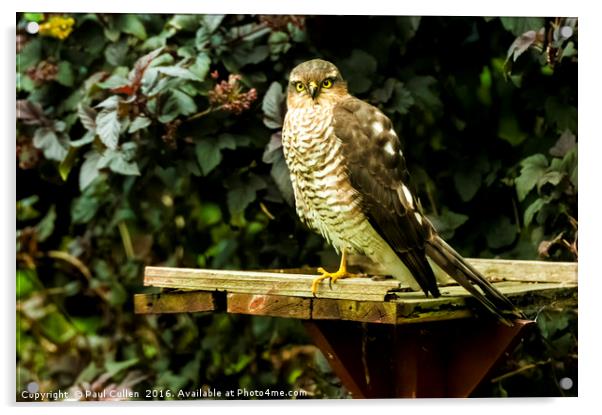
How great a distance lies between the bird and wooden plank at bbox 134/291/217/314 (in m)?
0.25

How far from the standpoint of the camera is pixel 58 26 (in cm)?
232

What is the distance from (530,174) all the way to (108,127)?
3.12 ft

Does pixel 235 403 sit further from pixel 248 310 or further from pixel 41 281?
pixel 41 281

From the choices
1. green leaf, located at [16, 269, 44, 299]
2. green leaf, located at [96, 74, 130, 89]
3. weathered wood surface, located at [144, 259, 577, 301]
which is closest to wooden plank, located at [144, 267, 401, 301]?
weathered wood surface, located at [144, 259, 577, 301]

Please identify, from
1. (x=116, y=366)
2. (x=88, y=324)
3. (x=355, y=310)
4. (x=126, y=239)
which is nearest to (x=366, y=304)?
(x=355, y=310)

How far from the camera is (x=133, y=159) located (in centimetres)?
234

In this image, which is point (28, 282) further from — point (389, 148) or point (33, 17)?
point (389, 148)

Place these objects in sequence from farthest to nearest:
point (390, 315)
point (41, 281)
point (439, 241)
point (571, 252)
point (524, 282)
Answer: point (41, 281)
point (571, 252)
point (524, 282)
point (439, 241)
point (390, 315)

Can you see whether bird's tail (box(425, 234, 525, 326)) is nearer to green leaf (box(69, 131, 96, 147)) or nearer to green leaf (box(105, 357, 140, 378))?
green leaf (box(69, 131, 96, 147))

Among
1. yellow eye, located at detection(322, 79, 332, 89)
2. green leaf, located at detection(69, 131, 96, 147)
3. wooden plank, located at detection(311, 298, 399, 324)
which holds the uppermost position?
yellow eye, located at detection(322, 79, 332, 89)

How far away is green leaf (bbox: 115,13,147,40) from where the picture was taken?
7.66ft

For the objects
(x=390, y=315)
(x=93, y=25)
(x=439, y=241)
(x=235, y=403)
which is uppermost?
(x=93, y=25)

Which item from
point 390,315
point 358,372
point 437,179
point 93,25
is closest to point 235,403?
point 358,372
